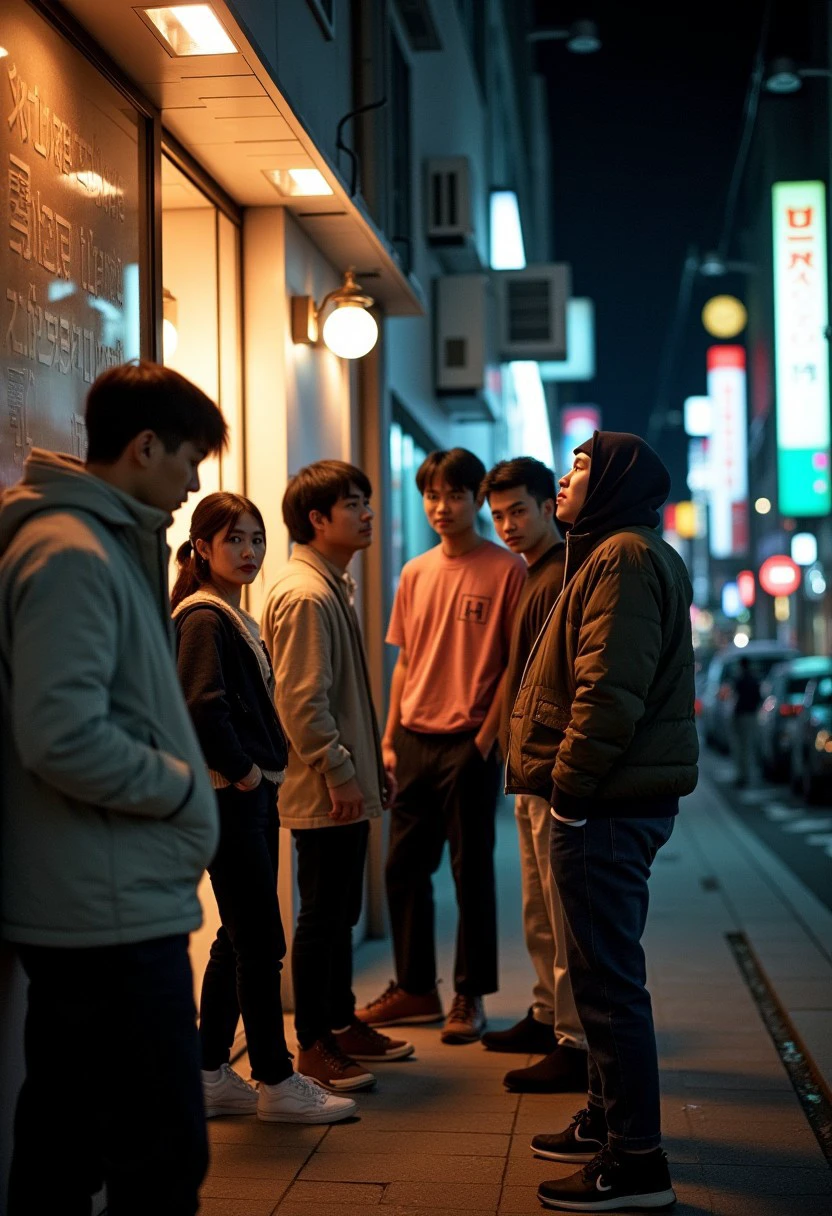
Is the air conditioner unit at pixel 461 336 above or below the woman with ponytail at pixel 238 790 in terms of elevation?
above

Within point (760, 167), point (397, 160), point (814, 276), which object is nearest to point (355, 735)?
point (397, 160)

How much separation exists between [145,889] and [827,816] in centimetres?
1412

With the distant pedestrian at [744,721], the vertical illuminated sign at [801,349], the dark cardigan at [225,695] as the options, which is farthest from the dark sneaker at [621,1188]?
the vertical illuminated sign at [801,349]

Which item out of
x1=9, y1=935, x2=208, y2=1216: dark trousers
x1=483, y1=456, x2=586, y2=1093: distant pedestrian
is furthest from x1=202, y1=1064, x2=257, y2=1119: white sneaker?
x1=9, y1=935, x2=208, y2=1216: dark trousers

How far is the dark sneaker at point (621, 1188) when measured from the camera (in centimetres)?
416

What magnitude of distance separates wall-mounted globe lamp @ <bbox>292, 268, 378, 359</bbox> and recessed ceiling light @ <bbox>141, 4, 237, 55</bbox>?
88.3 inches

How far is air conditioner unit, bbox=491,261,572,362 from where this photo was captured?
14.4 metres

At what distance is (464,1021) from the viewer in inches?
242

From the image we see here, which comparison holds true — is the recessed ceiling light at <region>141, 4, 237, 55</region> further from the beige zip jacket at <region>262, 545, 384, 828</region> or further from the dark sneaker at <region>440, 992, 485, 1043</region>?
the dark sneaker at <region>440, 992, 485, 1043</region>

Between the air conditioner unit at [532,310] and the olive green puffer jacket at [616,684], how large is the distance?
33.8 feet

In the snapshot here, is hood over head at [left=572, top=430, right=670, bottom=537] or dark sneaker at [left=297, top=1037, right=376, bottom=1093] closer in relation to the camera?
hood over head at [left=572, top=430, right=670, bottom=537]

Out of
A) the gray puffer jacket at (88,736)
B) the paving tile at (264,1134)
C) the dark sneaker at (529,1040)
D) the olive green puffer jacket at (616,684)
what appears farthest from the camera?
the dark sneaker at (529,1040)

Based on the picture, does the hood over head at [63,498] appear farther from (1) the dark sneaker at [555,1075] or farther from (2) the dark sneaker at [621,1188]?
(1) the dark sneaker at [555,1075]

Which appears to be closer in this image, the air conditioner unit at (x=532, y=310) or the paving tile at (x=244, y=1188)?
the paving tile at (x=244, y=1188)
